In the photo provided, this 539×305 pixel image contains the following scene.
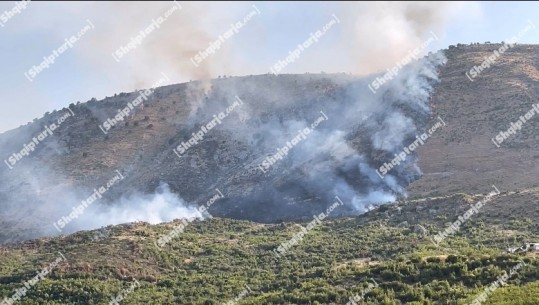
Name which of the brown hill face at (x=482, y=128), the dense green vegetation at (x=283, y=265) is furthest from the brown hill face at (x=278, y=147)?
the dense green vegetation at (x=283, y=265)

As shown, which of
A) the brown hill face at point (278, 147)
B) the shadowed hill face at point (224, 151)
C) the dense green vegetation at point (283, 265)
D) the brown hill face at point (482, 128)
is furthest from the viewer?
the shadowed hill face at point (224, 151)

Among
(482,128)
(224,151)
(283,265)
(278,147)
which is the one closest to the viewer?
(283,265)

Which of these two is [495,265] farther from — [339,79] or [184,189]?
[339,79]

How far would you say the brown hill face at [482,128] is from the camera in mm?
51438

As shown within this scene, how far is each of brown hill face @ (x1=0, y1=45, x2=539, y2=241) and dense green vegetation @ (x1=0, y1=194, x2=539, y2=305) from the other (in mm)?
11319

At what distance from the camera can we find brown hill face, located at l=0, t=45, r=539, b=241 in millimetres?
54938

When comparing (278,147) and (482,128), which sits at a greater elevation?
(278,147)

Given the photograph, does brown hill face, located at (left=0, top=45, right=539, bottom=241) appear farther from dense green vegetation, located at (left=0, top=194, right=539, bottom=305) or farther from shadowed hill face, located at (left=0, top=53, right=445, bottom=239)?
dense green vegetation, located at (left=0, top=194, right=539, bottom=305)

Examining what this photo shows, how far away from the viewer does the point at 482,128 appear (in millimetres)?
62094

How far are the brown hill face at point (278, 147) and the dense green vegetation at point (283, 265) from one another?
11.3m

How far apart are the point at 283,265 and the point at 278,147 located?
36.0m

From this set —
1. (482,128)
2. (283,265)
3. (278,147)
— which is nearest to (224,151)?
(278,147)

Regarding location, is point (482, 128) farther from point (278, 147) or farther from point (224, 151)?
point (224, 151)

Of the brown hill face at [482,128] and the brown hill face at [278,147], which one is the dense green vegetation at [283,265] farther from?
the brown hill face at [482,128]
